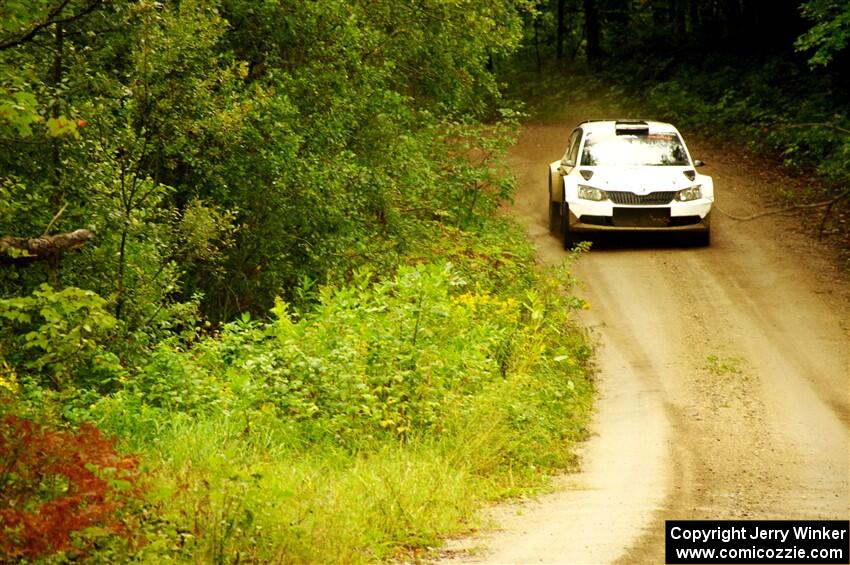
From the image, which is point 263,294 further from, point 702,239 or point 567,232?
point 702,239

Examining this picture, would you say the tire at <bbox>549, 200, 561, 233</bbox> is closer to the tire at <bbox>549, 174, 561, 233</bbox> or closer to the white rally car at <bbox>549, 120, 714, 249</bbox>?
the tire at <bbox>549, 174, 561, 233</bbox>

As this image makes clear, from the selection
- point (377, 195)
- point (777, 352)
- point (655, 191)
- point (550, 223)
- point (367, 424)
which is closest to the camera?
point (367, 424)

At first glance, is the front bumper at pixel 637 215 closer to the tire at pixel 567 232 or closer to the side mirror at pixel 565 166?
the tire at pixel 567 232

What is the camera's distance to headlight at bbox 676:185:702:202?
1834 cm

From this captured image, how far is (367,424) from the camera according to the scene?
9.55 m

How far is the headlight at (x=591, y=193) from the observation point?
60.2 feet

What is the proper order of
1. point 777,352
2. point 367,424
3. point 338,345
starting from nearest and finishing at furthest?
point 367,424
point 338,345
point 777,352

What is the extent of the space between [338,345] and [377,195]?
5798 millimetres

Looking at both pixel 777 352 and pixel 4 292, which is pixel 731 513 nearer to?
pixel 777 352

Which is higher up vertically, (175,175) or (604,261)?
(175,175)

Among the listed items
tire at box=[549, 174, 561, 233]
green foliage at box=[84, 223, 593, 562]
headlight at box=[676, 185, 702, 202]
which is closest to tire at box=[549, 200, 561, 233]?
tire at box=[549, 174, 561, 233]

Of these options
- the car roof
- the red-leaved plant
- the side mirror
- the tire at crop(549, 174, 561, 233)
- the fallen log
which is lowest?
the tire at crop(549, 174, 561, 233)

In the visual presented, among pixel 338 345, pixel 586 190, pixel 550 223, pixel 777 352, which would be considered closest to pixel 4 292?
pixel 338 345
